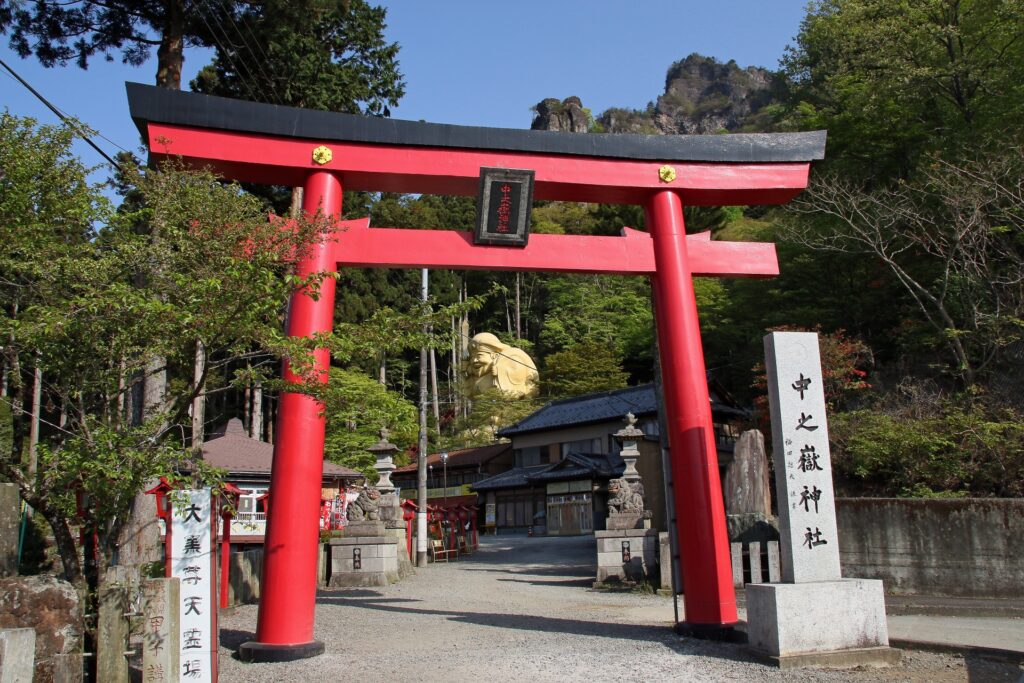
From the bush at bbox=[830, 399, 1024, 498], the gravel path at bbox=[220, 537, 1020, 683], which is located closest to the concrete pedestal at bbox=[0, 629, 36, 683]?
the gravel path at bbox=[220, 537, 1020, 683]

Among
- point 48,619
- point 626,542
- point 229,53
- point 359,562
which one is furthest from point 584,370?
point 48,619

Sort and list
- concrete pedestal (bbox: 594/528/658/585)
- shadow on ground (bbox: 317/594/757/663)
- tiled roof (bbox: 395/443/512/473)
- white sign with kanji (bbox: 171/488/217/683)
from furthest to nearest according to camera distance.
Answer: tiled roof (bbox: 395/443/512/473) → concrete pedestal (bbox: 594/528/658/585) → shadow on ground (bbox: 317/594/757/663) → white sign with kanji (bbox: 171/488/217/683)

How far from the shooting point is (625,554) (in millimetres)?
13836

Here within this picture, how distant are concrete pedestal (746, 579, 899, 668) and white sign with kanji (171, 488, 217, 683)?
4.58 m

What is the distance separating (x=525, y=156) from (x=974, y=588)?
866cm

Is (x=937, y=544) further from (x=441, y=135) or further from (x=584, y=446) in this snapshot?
(x=584, y=446)

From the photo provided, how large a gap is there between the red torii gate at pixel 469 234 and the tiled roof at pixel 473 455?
28.9m

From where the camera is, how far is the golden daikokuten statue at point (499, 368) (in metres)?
41.2

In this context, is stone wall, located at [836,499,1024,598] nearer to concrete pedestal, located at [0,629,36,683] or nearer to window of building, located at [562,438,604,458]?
concrete pedestal, located at [0,629,36,683]

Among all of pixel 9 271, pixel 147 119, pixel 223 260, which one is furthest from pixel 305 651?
pixel 147 119

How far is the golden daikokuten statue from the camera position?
41.2 m

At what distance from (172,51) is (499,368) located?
31335mm

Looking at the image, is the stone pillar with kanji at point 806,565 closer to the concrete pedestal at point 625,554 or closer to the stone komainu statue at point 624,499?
the concrete pedestal at point 625,554

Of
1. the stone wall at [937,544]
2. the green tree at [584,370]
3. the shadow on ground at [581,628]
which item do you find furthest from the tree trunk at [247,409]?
→ the stone wall at [937,544]
